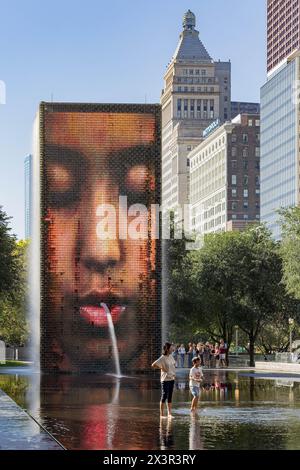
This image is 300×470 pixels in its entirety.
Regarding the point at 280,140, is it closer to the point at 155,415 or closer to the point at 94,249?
the point at 94,249

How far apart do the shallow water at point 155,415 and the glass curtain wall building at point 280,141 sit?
143 meters

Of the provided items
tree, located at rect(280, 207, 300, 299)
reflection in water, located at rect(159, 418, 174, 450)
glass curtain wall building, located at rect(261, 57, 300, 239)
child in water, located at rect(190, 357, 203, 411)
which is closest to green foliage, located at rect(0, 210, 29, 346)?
tree, located at rect(280, 207, 300, 299)

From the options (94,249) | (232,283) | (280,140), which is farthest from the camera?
(280,140)

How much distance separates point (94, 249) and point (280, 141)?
14883 cm

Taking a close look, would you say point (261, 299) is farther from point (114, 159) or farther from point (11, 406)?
point (11, 406)

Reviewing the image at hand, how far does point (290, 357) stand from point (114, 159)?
32525 mm

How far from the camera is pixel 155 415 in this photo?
2209 centimetres

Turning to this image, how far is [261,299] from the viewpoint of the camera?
6956 cm

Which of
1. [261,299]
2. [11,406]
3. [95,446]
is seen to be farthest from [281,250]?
[95,446]

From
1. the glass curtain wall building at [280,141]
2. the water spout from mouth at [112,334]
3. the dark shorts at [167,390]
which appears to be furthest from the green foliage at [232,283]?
the glass curtain wall building at [280,141]

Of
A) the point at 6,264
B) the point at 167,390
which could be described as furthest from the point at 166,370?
the point at 6,264

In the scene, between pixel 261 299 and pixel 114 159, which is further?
pixel 261 299

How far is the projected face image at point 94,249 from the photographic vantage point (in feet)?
144
